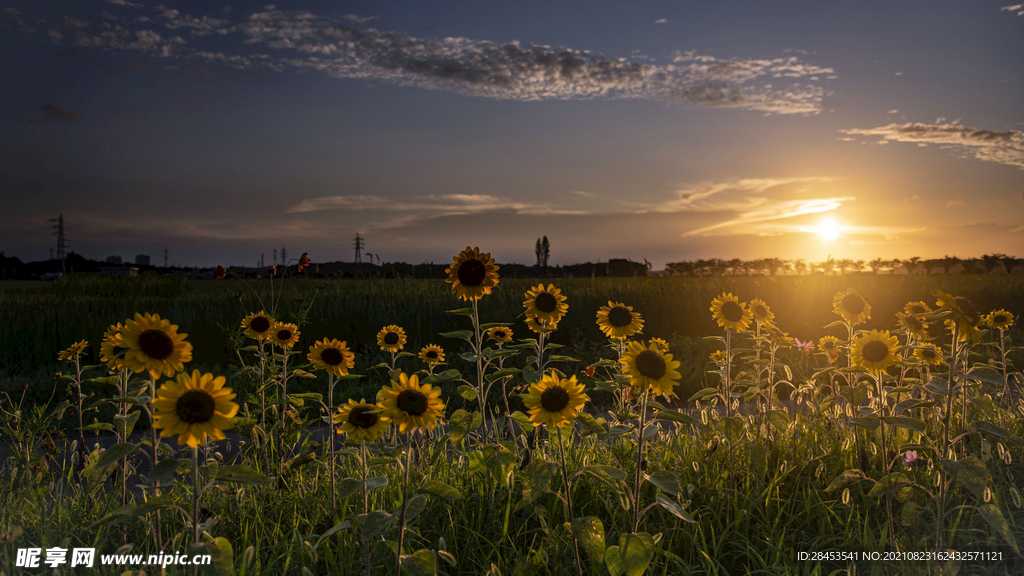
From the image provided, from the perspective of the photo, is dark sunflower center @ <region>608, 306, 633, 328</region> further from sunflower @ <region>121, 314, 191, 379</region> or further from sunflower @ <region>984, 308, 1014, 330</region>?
sunflower @ <region>984, 308, 1014, 330</region>

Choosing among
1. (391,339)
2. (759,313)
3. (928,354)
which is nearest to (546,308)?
(391,339)

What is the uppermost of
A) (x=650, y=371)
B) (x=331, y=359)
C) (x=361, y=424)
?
(x=650, y=371)

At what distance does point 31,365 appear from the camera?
7691mm

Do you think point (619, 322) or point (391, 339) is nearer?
point (619, 322)

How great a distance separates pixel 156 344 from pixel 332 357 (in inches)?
47.2

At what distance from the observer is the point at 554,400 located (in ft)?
6.34

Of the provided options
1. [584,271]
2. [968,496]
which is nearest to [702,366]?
[968,496]

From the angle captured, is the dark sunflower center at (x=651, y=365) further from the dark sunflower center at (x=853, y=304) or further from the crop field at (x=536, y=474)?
the dark sunflower center at (x=853, y=304)

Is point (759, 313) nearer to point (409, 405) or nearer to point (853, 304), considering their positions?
point (853, 304)

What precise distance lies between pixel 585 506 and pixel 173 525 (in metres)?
2.26

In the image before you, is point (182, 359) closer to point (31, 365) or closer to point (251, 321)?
point (251, 321)

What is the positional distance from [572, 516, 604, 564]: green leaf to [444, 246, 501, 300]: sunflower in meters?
1.18

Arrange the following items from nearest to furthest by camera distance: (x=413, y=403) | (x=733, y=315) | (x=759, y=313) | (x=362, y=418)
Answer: (x=413, y=403)
(x=362, y=418)
(x=733, y=315)
(x=759, y=313)

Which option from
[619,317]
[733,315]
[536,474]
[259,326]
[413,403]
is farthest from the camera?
[733,315]
